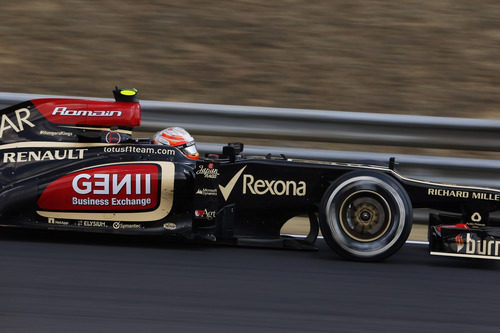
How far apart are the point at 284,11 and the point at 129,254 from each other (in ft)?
20.4

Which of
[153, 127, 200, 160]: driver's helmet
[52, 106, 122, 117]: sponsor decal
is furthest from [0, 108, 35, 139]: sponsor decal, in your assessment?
[153, 127, 200, 160]: driver's helmet

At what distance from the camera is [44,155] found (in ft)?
19.4

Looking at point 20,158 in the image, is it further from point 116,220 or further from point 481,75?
point 481,75

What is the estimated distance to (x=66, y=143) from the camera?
600cm

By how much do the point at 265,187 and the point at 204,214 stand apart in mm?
514

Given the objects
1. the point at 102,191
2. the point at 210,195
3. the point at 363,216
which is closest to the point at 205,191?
the point at 210,195

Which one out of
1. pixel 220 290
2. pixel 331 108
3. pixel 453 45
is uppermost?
pixel 453 45

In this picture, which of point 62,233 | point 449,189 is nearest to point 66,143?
point 62,233

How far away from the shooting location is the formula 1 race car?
5.63m

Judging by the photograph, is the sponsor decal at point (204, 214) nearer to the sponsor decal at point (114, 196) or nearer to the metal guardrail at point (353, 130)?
the sponsor decal at point (114, 196)

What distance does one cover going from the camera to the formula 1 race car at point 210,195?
18.5 ft

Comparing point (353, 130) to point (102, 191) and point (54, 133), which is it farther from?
point (54, 133)

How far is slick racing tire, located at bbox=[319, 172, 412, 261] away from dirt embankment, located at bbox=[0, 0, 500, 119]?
410 cm

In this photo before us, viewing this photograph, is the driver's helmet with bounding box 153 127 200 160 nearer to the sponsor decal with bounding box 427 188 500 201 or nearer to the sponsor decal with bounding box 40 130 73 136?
the sponsor decal with bounding box 40 130 73 136
